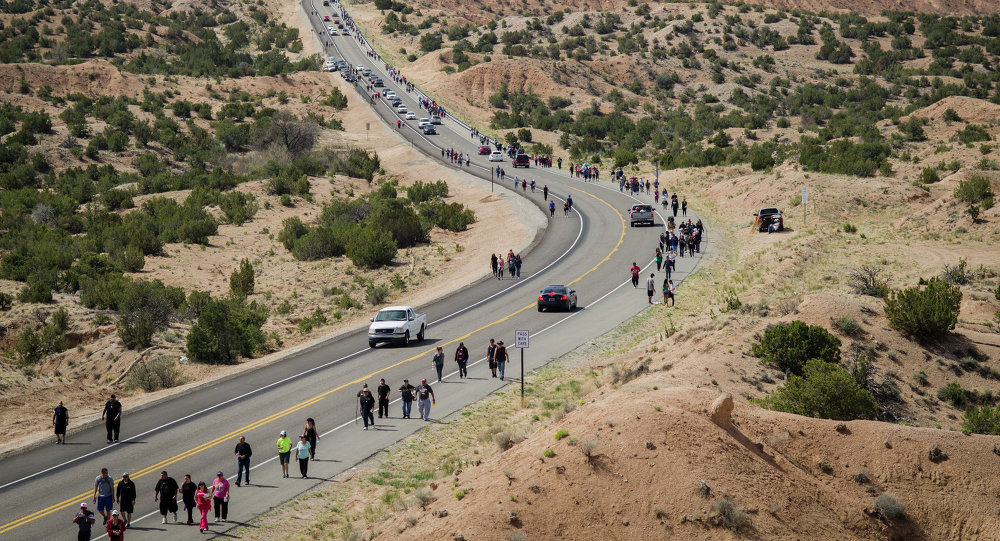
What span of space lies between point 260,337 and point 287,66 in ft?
340

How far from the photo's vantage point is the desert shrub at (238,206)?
2448 inches

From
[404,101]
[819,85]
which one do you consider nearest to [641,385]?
[404,101]

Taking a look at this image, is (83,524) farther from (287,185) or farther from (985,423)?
(287,185)

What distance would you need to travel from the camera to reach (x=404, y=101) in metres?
113

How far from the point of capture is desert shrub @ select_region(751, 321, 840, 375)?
74.9 ft

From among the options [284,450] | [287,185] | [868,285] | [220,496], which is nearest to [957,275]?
[868,285]

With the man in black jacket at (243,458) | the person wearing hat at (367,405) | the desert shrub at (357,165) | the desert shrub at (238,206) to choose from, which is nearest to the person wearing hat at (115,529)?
the man in black jacket at (243,458)

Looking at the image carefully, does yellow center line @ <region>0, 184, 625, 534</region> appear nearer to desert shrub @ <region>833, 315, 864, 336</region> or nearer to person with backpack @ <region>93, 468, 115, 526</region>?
person with backpack @ <region>93, 468, 115, 526</region>

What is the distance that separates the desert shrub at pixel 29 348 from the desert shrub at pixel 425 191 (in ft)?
134

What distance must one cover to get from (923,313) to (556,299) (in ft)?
55.4

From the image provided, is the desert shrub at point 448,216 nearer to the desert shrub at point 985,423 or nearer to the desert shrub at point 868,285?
the desert shrub at point 868,285

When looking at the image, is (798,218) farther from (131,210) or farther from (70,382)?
(131,210)

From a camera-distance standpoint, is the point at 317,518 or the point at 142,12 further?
the point at 142,12

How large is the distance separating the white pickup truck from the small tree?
1411cm
